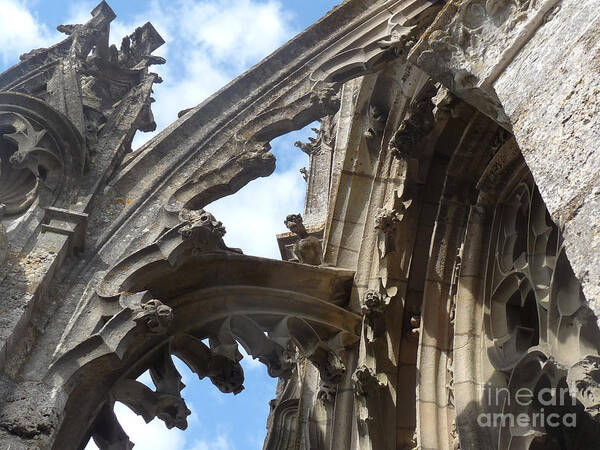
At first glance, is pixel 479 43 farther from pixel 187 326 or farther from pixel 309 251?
pixel 309 251

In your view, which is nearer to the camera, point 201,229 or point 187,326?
point 201,229

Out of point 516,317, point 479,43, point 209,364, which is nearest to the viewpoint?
point 479,43

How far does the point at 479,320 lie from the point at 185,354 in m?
1.84

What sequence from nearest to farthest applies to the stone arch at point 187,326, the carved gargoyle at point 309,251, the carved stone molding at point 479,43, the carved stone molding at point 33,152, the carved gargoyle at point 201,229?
the carved stone molding at point 479,43 → the stone arch at point 187,326 → the carved gargoyle at point 201,229 → the carved stone molding at point 33,152 → the carved gargoyle at point 309,251

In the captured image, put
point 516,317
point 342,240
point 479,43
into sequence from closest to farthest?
point 479,43 < point 516,317 < point 342,240

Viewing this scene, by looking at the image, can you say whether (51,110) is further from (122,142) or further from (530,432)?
(530,432)

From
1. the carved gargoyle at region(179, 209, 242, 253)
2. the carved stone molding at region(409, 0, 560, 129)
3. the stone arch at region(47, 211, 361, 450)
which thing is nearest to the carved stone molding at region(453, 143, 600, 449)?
the stone arch at region(47, 211, 361, 450)

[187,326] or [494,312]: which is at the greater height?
[494,312]

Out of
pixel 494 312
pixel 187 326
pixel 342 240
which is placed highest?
pixel 342 240

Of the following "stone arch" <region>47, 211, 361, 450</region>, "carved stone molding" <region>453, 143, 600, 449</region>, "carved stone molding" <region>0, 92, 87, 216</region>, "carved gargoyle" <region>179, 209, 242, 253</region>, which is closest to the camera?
"stone arch" <region>47, 211, 361, 450</region>

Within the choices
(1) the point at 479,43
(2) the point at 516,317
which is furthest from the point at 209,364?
(1) the point at 479,43

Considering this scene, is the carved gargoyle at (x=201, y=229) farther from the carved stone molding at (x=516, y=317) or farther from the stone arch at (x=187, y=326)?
the carved stone molding at (x=516, y=317)

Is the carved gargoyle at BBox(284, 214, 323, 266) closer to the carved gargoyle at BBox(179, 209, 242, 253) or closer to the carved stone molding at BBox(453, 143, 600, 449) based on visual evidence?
the carved stone molding at BBox(453, 143, 600, 449)

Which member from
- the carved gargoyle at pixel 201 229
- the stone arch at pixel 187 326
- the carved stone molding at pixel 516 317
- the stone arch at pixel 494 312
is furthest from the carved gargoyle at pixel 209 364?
the carved stone molding at pixel 516 317
